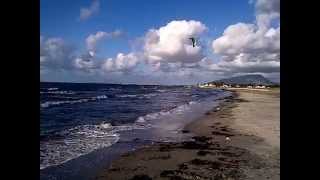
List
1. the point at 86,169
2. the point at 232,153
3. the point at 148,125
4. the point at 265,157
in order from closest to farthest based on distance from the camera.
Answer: the point at 86,169 → the point at 265,157 → the point at 232,153 → the point at 148,125

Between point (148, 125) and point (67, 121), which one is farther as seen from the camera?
point (67, 121)

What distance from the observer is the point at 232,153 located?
11.8 metres

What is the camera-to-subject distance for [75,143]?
14.2 m

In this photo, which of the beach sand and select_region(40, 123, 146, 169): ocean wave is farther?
select_region(40, 123, 146, 169): ocean wave

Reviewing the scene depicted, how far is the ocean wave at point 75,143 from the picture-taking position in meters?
11.2

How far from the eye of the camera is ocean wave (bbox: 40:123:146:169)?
1124 centimetres

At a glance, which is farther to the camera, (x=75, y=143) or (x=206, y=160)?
(x=75, y=143)

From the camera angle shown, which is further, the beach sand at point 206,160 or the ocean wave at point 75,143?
the ocean wave at point 75,143

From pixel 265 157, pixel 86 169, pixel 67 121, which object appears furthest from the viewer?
pixel 67 121
